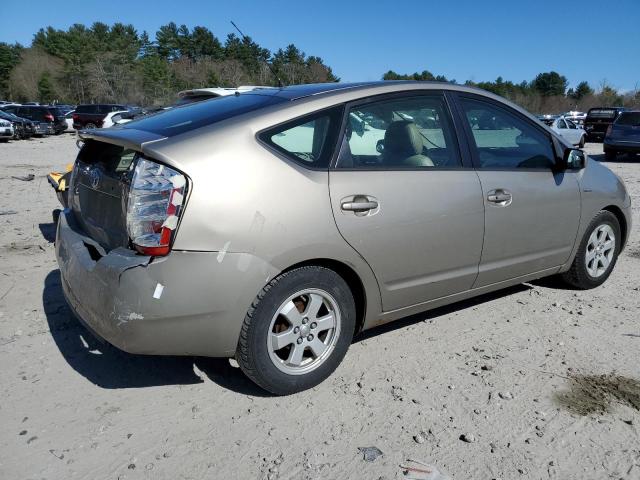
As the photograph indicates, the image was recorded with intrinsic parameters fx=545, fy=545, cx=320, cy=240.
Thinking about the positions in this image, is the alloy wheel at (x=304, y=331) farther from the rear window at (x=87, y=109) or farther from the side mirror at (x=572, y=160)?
the rear window at (x=87, y=109)

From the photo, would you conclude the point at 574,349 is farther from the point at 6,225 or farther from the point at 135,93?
the point at 135,93

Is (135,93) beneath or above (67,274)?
above

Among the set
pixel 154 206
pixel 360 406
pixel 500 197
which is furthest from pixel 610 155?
pixel 154 206

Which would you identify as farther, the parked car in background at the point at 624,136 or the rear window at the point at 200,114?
the parked car in background at the point at 624,136

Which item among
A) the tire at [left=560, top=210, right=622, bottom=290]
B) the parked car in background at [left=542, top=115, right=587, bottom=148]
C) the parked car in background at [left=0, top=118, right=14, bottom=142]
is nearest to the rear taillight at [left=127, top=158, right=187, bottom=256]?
the tire at [left=560, top=210, right=622, bottom=290]

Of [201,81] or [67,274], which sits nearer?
[67,274]

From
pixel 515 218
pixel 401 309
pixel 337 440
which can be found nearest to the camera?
pixel 337 440

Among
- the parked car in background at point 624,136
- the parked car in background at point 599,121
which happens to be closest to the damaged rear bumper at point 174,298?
the parked car in background at point 624,136

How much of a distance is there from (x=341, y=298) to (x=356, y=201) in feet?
1.82

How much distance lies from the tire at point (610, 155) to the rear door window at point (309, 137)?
17911 mm

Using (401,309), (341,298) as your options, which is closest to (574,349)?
(401,309)

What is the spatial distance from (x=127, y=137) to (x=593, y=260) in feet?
12.7

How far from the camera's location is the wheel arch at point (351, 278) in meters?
2.95

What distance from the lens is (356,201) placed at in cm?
302
